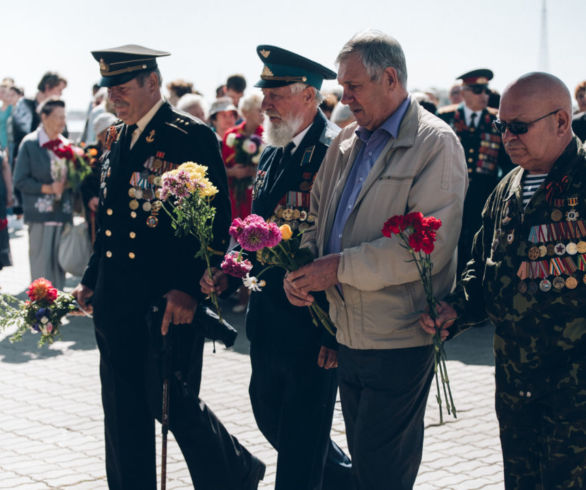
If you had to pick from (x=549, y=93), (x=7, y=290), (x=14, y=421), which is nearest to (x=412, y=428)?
(x=549, y=93)

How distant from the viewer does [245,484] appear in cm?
443

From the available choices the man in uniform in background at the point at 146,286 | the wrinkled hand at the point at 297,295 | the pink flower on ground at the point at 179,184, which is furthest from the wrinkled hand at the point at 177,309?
the wrinkled hand at the point at 297,295

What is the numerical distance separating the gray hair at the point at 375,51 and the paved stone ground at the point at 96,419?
2.38 metres

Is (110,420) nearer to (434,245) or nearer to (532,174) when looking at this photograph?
(434,245)

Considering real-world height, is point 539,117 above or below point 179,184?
above

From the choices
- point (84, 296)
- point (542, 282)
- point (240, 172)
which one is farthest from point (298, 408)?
point (240, 172)

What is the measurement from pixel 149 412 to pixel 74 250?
18.0ft

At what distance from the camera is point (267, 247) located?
3551mm

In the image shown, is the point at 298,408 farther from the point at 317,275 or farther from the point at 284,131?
the point at 284,131

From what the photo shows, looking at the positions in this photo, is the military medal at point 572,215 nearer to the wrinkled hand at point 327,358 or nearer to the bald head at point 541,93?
the bald head at point 541,93

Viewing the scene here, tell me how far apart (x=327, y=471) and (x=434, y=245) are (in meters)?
1.54

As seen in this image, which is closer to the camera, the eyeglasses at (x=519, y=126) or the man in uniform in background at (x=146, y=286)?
the eyeglasses at (x=519, y=126)

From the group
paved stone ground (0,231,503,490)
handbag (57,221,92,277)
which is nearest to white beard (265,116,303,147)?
paved stone ground (0,231,503,490)

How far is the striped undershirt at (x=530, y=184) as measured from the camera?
131 inches
